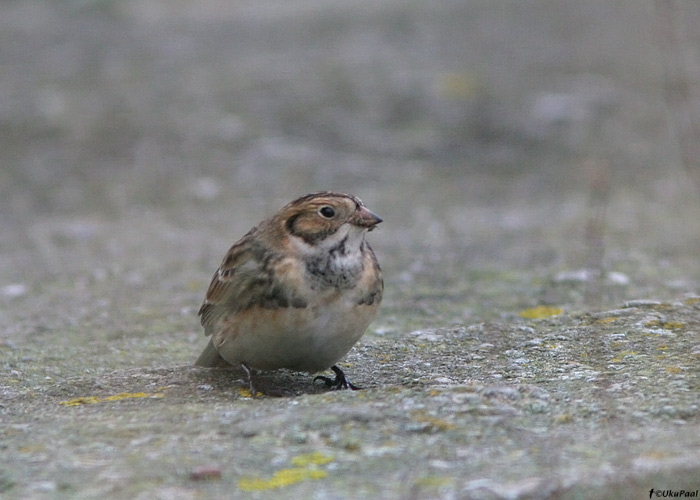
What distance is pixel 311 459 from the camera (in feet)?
10.2

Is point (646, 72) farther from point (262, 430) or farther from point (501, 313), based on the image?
point (262, 430)

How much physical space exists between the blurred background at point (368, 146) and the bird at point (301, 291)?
117 centimetres

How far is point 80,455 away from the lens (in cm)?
321

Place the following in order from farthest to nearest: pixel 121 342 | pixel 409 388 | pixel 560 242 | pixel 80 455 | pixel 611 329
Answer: pixel 560 242 → pixel 121 342 → pixel 611 329 → pixel 409 388 → pixel 80 455

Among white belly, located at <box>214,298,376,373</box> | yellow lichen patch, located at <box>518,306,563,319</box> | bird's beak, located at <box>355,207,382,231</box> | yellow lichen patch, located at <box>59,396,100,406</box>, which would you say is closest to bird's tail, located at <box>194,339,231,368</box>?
white belly, located at <box>214,298,376,373</box>

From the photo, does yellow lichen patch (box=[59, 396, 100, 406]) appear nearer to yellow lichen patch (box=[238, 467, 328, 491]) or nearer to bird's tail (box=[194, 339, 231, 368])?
bird's tail (box=[194, 339, 231, 368])

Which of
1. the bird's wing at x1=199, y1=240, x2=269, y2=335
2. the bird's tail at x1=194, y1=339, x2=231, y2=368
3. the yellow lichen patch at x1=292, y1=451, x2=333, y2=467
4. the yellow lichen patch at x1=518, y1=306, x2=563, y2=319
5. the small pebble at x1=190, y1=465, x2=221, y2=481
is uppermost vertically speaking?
the bird's wing at x1=199, y1=240, x2=269, y2=335

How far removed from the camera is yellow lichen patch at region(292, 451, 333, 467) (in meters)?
3.08

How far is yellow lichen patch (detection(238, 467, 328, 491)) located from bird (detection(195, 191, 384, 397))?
101 centimetres

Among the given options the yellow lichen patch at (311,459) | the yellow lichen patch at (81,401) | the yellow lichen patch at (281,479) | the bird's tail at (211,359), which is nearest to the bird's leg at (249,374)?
the bird's tail at (211,359)

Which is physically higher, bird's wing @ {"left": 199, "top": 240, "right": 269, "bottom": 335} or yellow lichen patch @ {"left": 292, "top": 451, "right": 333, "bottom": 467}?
bird's wing @ {"left": 199, "top": 240, "right": 269, "bottom": 335}

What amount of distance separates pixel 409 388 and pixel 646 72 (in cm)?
835

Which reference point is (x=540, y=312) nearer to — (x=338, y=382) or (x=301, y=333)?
(x=338, y=382)

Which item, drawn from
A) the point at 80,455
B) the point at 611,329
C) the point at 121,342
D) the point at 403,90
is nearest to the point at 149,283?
the point at 121,342
